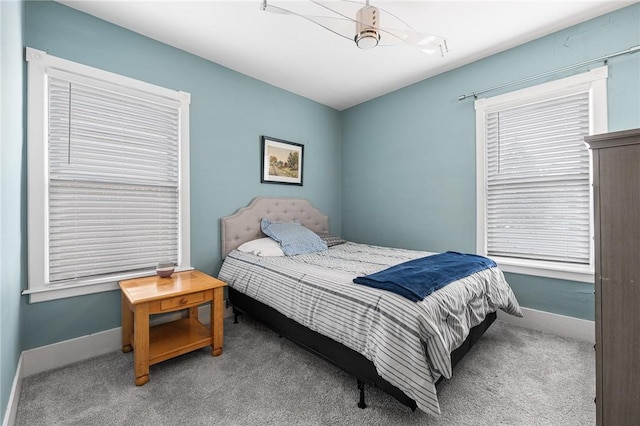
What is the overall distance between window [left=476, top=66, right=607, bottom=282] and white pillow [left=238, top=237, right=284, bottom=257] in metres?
2.17

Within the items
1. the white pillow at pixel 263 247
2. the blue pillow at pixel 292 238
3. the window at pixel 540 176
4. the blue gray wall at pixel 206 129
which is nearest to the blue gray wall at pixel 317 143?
the blue gray wall at pixel 206 129

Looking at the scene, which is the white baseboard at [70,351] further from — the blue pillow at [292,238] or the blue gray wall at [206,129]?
the blue pillow at [292,238]

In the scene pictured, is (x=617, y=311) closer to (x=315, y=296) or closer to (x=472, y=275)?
(x=472, y=275)

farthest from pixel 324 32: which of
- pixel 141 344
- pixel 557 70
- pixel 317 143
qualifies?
pixel 141 344

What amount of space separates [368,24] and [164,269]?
2395 millimetres

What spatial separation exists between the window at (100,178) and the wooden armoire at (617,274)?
2909 mm

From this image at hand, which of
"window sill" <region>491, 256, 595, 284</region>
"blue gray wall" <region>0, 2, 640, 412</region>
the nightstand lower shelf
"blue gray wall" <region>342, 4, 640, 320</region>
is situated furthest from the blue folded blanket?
the nightstand lower shelf

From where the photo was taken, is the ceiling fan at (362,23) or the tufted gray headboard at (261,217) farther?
the tufted gray headboard at (261,217)

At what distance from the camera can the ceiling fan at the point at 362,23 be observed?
173 centimetres

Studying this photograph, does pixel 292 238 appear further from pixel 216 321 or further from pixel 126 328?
pixel 126 328

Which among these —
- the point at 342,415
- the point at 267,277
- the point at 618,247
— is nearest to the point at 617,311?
the point at 618,247

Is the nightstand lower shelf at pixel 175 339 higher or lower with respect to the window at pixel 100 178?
lower

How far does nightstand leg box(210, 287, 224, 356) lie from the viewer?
7.00 feet

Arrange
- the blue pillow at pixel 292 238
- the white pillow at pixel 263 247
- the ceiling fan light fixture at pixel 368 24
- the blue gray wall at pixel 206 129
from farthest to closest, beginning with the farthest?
1. the blue pillow at pixel 292 238
2. the white pillow at pixel 263 247
3. the blue gray wall at pixel 206 129
4. the ceiling fan light fixture at pixel 368 24
